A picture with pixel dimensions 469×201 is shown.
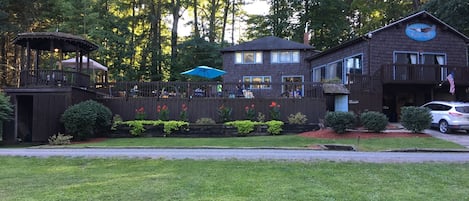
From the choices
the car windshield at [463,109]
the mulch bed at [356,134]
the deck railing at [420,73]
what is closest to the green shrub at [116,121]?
the mulch bed at [356,134]

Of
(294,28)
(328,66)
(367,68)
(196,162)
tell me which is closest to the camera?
(196,162)

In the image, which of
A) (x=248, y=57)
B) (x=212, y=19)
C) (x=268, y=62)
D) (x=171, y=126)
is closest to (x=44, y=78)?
(x=171, y=126)

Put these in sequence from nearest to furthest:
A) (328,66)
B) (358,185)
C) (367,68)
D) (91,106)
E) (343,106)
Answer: (358,185) → (91,106) → (343,106) → (367,68) → (328,66)

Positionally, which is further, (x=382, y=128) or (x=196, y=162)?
(x=382, y=128)

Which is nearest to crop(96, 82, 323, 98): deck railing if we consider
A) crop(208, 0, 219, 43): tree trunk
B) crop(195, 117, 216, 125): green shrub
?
crop(195, 117, 216, 125): green shrub

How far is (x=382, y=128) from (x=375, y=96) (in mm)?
4344

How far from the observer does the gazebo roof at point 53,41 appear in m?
18.0

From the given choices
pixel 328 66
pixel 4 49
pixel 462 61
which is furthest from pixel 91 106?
pixel 4 49

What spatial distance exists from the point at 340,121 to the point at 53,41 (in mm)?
13320

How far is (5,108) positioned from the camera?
16281 millimetres

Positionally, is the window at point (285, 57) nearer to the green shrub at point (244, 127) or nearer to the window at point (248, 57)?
the window at point (248, 57)

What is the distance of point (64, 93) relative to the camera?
17.4m

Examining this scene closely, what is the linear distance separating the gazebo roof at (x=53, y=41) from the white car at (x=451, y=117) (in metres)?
16.8

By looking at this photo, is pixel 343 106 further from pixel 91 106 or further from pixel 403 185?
pixel 403 185
